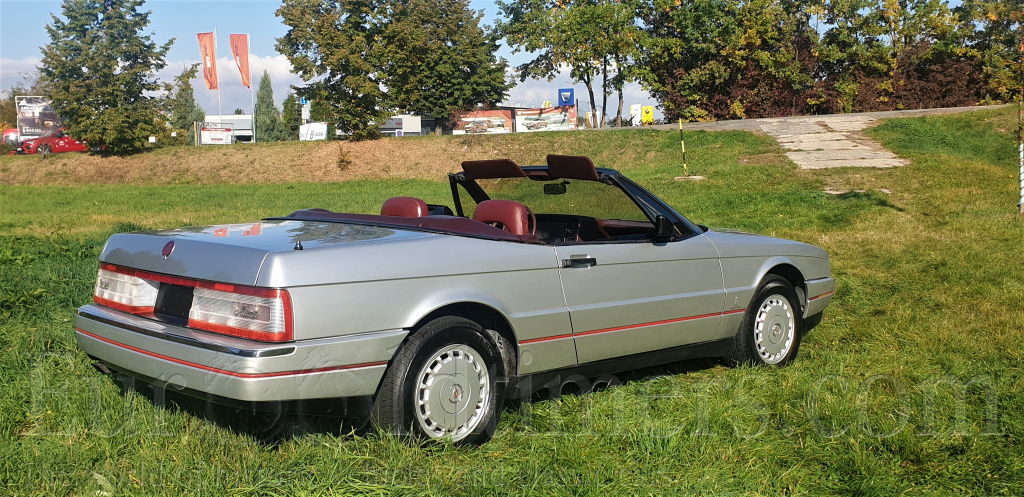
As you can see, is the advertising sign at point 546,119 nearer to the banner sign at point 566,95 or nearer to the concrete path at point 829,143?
the banner sign at point 566,95

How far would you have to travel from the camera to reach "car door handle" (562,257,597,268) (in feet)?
13.9

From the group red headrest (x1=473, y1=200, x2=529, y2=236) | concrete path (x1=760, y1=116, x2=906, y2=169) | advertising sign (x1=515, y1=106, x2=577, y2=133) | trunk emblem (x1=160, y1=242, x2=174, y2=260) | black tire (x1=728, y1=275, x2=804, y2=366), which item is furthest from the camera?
advertising sign (x1=515, y1=106, x2=577, y2=133)

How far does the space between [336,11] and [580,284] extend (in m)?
41.4

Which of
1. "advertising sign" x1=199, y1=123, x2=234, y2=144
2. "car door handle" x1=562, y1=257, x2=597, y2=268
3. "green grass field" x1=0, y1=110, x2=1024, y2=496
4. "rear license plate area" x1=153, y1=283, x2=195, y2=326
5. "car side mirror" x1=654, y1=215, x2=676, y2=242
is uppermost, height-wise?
"advertising sign" x1=199, y1=123, x2=234, y2=144

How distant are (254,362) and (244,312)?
0.24 meters

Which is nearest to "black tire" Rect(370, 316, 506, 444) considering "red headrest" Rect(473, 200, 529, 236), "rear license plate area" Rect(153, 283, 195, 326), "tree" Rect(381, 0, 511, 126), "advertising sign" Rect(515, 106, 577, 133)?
"red headrest" Rect(473, 200, 529, 236)

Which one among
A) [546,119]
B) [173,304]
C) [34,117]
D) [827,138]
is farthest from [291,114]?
[173,304]

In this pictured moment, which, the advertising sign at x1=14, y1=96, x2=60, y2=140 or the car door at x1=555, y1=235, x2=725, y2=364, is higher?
the advertising sign at x1=14, y1=96, x2=60, y2=140

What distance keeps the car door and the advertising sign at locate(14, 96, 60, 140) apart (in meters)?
64.9

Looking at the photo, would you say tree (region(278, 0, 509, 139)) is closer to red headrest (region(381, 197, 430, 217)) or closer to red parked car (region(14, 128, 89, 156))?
red parked car (region(14, 128, 89, 156))

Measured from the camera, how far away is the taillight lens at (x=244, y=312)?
3.25m

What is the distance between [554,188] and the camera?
17.0ft

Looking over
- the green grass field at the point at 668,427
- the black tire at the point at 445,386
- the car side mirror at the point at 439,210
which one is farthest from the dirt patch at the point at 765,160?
the black tire at the point at 445,386

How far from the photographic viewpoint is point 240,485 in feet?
10.3
